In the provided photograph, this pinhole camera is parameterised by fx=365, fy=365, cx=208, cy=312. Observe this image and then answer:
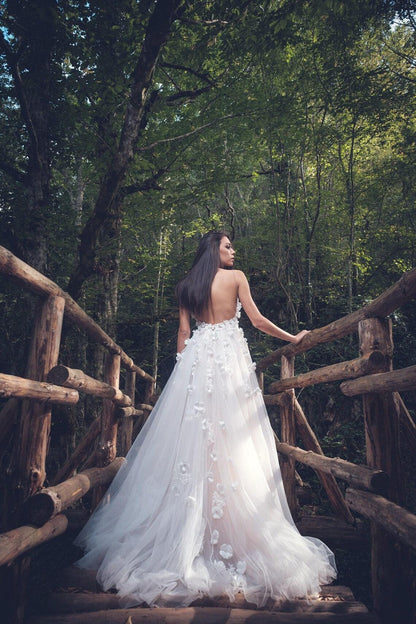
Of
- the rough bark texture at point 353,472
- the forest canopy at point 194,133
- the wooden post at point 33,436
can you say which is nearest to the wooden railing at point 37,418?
the wooden post at point 33,436

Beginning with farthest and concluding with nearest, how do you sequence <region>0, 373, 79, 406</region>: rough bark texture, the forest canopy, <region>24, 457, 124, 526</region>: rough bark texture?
the forest canopy < <region>24, 457, 124, 526</region>: rough bark texture < <region>0, 373, 79, 406</region>: rough bark texture

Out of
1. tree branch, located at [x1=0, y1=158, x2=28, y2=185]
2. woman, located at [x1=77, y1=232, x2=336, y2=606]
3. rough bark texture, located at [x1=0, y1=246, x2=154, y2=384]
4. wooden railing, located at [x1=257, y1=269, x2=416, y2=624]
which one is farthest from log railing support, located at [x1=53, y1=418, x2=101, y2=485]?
tree branch, located at [x1=0, y1=158, x2=28, y2=185]

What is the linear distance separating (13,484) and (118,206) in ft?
14.9

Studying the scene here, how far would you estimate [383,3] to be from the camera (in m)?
7.23

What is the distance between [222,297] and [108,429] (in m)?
2.06

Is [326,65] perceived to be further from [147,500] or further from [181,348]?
[147,500]

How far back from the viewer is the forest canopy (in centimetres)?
519

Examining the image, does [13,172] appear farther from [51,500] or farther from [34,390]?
[51,500]

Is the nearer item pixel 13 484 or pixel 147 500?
pixel 13 484

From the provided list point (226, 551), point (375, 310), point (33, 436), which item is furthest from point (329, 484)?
point (33, 436)

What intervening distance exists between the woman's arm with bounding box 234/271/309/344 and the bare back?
0.24 feet

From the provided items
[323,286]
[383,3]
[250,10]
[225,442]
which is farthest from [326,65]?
[225,442]

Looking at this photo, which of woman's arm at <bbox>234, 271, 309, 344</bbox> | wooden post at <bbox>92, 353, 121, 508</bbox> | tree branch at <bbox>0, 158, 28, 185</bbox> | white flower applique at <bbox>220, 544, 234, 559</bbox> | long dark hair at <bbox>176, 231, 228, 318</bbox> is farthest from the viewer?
tree branch at <bbox>0, 158, 28, 185</bbox>

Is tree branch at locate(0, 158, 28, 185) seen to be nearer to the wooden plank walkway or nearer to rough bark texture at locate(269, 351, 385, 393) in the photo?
rough bark texture at locate(269, 351, 385, 393)
